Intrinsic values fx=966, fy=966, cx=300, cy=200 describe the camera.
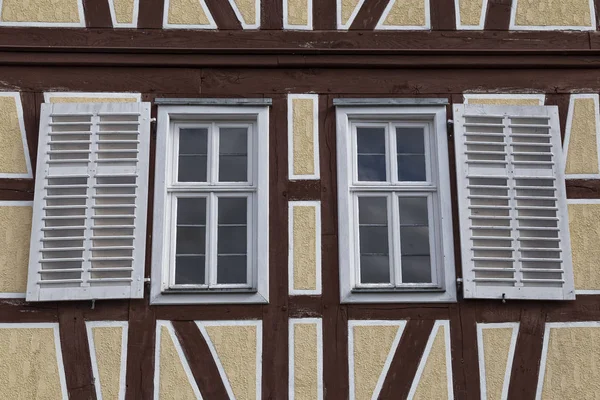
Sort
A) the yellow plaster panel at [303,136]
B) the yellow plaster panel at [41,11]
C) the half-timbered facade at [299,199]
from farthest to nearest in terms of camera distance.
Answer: the yellow plaster panel at [41,11], the yellow plaster panel at [303,136], the half-timbered facade at [299,199]

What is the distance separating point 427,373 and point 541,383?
0.90 metres

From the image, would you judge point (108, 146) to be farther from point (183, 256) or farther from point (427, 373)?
point (427, 373)

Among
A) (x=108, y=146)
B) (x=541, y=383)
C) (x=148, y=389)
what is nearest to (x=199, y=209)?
(x=108, y=146)

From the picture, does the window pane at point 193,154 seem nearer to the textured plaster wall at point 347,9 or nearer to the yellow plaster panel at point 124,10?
the yellow plaster panel at point 124,10

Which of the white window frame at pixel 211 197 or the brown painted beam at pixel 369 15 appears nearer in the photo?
the white window frame at pixel 211 197

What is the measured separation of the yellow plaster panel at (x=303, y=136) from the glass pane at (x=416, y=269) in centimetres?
110

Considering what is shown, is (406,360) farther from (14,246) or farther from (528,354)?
(14,246)

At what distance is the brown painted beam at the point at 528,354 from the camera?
A: 759 centimetres

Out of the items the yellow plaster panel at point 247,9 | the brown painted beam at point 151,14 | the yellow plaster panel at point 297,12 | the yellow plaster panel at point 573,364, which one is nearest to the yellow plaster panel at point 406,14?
the yellow plaster panel at point 297,12

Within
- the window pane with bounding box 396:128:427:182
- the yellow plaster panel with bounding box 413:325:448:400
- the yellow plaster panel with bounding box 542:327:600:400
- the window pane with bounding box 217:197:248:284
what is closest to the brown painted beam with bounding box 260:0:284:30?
the window pane with bounding box 396:128:427:182

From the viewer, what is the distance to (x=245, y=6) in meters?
8.59

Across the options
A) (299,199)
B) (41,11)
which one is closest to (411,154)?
(299,199)

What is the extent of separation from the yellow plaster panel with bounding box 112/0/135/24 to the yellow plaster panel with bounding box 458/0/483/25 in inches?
115

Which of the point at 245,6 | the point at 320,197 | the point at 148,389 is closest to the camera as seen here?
the point at 148,389
